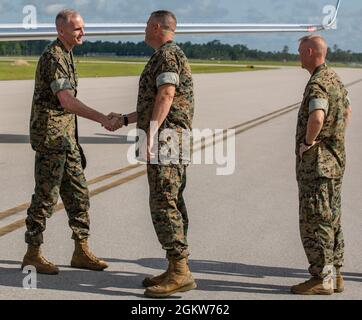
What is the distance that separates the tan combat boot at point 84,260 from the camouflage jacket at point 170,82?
1177 mm

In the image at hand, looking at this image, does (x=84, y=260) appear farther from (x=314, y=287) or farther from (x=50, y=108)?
(x=314, y=287)

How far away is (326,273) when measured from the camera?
16.1 ft

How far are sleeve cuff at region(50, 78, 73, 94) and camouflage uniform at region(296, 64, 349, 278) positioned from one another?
175 cm

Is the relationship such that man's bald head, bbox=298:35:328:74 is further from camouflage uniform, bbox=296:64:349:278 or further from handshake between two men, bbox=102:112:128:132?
handshake between two men, bbox=102:112:128:132

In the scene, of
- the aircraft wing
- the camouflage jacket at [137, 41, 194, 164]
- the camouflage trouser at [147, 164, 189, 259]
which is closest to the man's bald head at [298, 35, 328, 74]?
the camouflage jacket at [137, 41, 194, 164]

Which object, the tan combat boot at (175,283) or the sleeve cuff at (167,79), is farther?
the tan combat boot at (175,283)

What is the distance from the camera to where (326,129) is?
4.82m

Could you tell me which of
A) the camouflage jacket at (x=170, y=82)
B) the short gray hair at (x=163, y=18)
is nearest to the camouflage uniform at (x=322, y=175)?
the camouflage jacket at (x=170, y=82)

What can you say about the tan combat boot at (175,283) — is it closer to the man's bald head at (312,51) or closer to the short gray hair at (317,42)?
the man's bald head at (312,51)

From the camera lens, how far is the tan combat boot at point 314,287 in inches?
190

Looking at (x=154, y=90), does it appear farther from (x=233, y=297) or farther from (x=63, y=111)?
(x=233, y=297)

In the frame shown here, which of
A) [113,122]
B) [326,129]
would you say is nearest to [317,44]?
[326,129]

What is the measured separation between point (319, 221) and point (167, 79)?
4.83 feet
